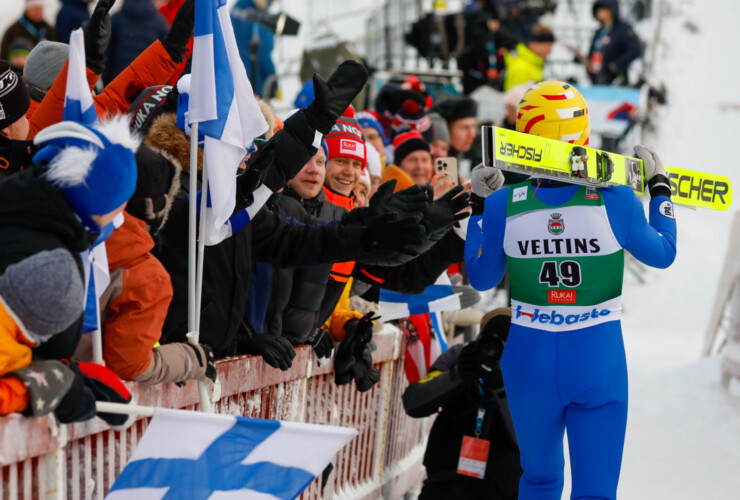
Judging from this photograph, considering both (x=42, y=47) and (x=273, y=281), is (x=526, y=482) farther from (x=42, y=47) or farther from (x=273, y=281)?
(x=42, y=47)

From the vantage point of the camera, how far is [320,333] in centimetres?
461

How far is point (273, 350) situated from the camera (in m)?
3.97

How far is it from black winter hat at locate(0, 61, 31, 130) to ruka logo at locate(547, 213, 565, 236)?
203cm

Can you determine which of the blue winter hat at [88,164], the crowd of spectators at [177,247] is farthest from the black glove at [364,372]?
the blue winter hat at [88,164]

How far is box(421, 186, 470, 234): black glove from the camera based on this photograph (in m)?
3.93

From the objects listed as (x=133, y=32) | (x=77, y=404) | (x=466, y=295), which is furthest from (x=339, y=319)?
(x=133, y=32)

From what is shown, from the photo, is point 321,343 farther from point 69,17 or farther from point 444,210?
point 69,17

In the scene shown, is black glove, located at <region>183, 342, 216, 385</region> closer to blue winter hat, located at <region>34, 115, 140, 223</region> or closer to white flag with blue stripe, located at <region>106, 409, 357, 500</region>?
white flag with blue stripe, located at <region>106, 409, 357, 500</region>

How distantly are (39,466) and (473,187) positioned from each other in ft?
7.32

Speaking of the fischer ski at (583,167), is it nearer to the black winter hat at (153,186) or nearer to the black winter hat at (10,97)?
the black winter hat at (153,186)

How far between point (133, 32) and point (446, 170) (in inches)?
142

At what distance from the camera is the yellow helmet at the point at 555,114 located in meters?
3.95

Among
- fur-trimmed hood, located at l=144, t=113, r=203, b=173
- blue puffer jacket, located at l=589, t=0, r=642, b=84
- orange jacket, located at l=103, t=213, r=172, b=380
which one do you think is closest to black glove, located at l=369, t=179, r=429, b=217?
fur-trimmed hood, located at l=144, t=113, r=203, b=173

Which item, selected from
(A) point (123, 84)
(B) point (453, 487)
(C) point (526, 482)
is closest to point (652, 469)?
(B) point (453, 487)
